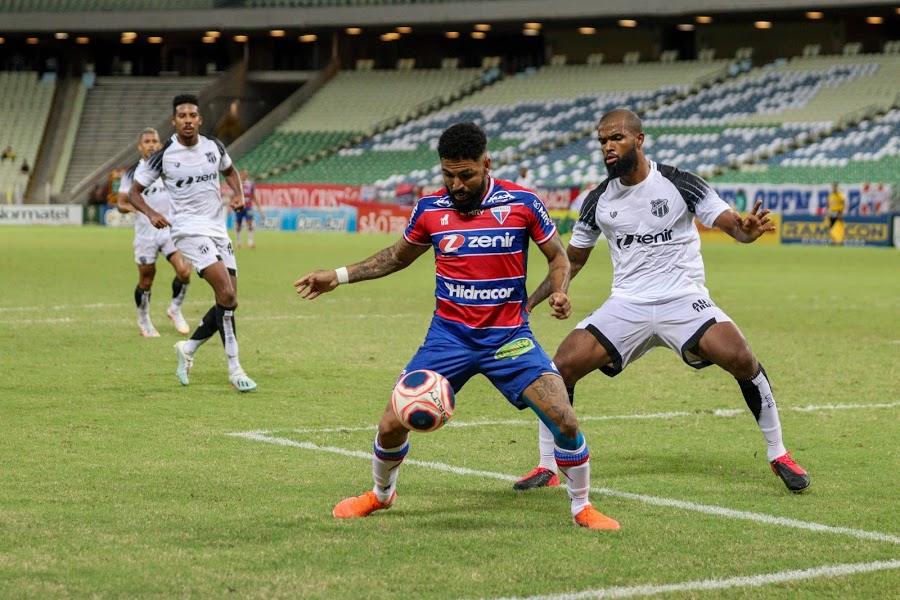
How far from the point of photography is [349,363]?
13.6 meters

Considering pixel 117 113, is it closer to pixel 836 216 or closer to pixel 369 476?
pixel 836 216

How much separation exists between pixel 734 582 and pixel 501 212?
2.24 meters

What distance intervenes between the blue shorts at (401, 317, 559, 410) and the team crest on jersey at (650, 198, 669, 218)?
5.36 ft

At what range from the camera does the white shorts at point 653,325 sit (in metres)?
8.09

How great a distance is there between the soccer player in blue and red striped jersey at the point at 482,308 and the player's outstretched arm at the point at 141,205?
5912mm

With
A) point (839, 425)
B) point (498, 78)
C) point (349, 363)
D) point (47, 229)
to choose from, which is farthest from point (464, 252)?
point (498, 78)

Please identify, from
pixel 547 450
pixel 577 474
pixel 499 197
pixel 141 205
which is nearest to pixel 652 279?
pixel 547 450

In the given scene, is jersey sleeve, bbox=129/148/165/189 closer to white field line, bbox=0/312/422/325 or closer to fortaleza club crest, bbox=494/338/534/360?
white field line, bbox=0/312/422/325

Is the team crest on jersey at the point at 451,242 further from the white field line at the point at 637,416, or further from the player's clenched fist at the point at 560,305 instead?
the white field line at the point at 637,416

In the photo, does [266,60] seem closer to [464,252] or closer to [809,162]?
[809,162]

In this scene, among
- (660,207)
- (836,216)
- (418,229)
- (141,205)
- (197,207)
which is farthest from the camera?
(836,216)

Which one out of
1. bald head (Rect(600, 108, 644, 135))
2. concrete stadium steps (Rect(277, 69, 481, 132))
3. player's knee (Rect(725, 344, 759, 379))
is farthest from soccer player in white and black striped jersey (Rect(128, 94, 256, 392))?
concrete stadium steps (Rect(277, 69, 481, 132))

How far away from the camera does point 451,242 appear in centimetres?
702

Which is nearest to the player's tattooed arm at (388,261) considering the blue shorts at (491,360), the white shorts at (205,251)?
the blue shorts at (491,360)
